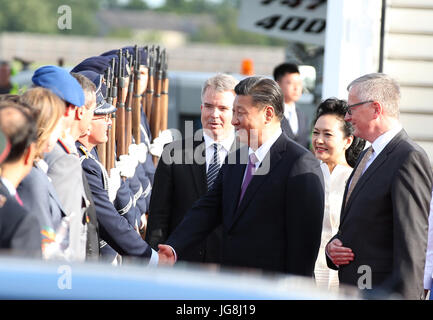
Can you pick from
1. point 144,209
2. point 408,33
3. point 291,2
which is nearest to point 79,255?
point 144,209

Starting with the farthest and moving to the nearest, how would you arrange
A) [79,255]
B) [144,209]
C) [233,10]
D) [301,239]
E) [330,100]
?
[233,10]
[144,209]
[330,100]
[301,239]
[79,255]

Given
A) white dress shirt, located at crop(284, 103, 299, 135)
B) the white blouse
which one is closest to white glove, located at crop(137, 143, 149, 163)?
the white blouse

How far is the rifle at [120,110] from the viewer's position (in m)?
6.37

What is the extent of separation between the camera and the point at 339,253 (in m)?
4.48

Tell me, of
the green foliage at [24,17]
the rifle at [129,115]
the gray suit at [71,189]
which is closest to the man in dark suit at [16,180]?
the gray suit at [71,189]

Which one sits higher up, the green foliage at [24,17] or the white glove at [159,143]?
the green foliage at [24,17]

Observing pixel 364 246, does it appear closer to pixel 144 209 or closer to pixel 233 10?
pixel 144 209

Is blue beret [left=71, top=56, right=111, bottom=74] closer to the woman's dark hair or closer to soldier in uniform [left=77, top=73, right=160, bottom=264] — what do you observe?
soldier in uniform [left=77, top=73, right=160, bottom=264]

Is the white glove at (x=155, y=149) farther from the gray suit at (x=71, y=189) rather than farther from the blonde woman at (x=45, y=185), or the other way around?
the blonde woman at (x=45, y=185)

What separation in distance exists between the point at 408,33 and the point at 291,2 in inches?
151

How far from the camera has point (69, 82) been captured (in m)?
4.20

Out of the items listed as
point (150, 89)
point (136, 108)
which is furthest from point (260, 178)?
point (150, 89)

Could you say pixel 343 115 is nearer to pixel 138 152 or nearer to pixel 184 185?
pixel 184 185

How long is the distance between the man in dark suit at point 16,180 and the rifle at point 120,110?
2.98m
